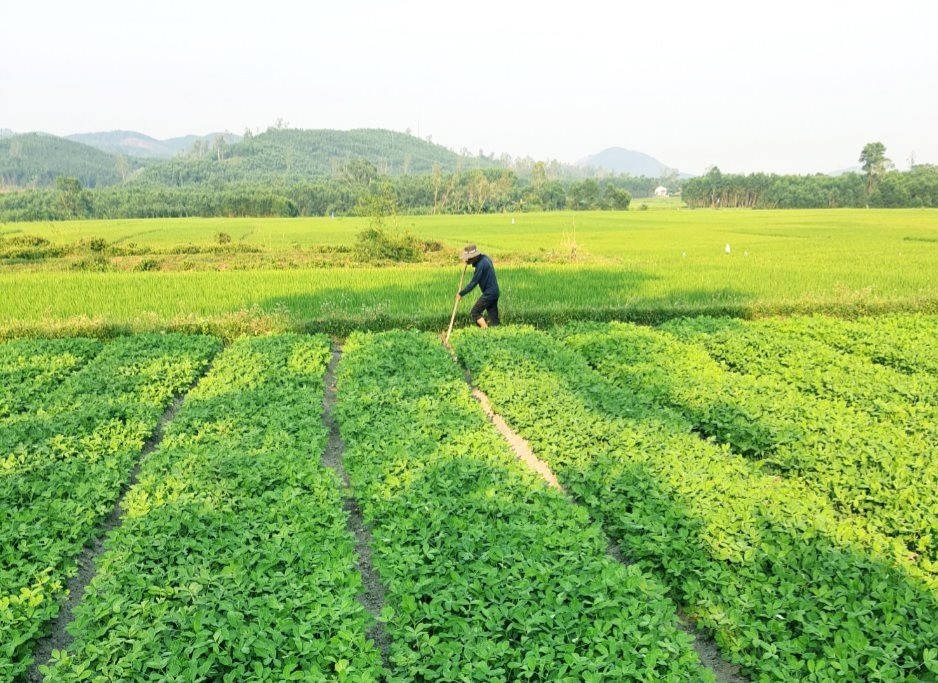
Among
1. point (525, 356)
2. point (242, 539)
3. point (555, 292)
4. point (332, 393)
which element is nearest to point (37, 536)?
point (242, 539)

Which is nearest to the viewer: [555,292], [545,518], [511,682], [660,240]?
[511,682]

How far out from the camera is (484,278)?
1430 centimetres

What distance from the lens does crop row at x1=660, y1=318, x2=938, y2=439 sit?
29.3ft

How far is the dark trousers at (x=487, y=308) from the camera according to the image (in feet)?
47.8

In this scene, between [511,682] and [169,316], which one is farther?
[169,316]

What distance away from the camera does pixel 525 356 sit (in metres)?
11.7

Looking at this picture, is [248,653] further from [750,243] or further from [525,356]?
[750,243]

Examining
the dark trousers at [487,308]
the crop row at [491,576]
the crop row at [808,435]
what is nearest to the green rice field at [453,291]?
the dark trousers at [487,308]

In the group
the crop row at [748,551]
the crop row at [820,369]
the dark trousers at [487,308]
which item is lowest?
the crop row at [748,551]

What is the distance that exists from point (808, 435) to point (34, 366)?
44.5 ft

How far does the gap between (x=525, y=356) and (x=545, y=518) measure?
6.04 metres

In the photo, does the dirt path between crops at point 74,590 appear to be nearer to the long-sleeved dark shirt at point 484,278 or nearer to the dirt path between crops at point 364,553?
the dirt path between crops at point 364,553

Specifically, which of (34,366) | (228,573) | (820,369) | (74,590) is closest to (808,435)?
(820,369)

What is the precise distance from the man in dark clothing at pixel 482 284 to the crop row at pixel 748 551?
6.01 meters
